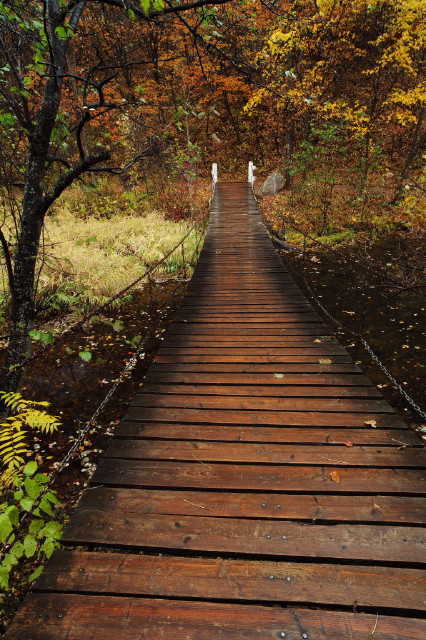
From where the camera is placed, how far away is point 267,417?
3.15 meters

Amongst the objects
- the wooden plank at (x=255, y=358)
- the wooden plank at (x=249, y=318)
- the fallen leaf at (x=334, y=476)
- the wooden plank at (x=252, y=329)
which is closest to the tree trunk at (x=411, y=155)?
the wooden plank at (x=249, y=318)

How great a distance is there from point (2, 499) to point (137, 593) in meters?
2.76

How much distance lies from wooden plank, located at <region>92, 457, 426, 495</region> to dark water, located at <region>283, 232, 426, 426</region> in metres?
1.62

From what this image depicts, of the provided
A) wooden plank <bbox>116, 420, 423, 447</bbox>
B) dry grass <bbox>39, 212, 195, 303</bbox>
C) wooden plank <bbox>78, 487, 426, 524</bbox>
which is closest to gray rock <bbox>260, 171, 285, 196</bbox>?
dry grass <bbox>39, 212, 195, 303</bbox>

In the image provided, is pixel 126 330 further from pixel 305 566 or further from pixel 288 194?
pixel 288 194

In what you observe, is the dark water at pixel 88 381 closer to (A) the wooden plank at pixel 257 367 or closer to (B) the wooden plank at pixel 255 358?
(B) the wooden plank at pixel 255 358

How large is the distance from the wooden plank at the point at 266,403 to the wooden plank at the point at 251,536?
4.04 ft


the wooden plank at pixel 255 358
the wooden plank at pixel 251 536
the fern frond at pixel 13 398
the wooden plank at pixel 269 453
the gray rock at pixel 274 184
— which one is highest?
the gray rock at pixel 274 184

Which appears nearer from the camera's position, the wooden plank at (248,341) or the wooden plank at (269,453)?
the wooden plank at (269,453)

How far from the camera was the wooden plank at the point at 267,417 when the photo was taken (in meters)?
3.04

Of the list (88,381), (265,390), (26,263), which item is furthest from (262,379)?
(88,381)

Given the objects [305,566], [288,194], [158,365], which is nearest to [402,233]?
[288,194]

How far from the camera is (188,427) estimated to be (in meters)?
3.06

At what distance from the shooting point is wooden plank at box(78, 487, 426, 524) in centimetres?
217
